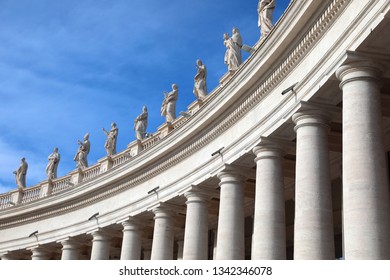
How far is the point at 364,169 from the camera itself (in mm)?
35781

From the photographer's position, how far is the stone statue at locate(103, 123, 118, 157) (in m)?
91.6

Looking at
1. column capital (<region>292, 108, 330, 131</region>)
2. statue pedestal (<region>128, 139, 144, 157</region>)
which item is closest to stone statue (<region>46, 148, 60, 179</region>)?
statue pedestal (<region>128, 139, 144, 157</region>)

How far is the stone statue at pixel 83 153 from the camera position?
9925 cm

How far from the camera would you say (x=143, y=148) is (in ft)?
273

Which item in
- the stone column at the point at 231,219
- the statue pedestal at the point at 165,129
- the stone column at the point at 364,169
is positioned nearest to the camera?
the stone column at the point at 364,169

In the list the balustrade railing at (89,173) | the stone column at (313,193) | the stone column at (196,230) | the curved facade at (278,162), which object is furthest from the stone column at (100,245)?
the stone column at (313,193)

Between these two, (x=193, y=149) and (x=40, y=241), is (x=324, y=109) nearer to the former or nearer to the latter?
(x=193, y=149)

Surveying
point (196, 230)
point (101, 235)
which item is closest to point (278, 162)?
point (196, 230)

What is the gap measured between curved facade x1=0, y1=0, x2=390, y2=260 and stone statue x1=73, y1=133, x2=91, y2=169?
8.47 meters

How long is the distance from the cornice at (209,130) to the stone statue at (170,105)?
7000mm

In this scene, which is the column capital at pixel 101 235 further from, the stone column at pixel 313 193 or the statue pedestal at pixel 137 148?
the stone column at pixel 313 193

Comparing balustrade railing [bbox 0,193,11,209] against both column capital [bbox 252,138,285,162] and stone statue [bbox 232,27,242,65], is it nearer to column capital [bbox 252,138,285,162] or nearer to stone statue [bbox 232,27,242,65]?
stone statue [bbox 232,27,242,65]

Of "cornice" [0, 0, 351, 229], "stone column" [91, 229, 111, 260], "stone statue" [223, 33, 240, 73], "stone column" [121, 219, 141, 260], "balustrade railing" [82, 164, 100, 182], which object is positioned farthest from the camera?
"balustrade railing" [82, 164, 100, 182]

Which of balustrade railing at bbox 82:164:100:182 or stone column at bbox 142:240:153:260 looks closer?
balustrade railing at bbox 82:164:100:182
